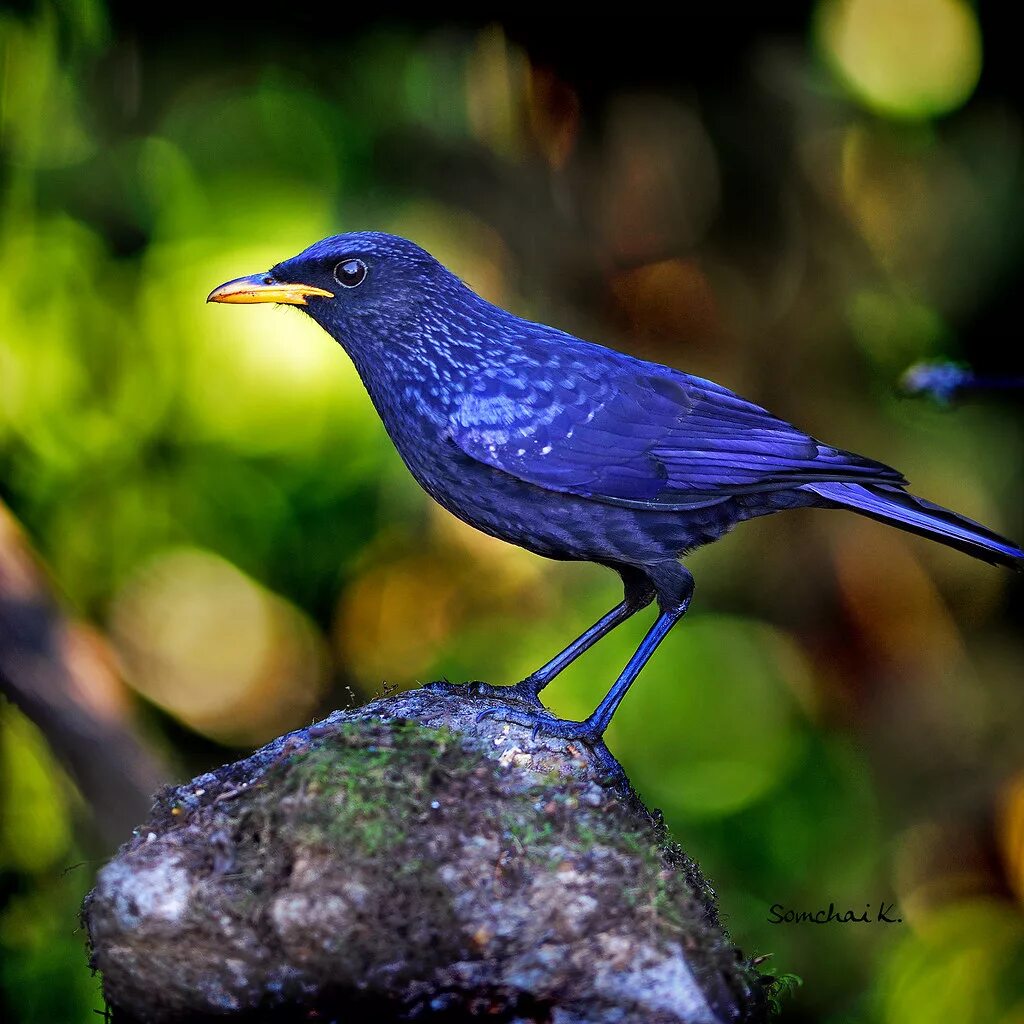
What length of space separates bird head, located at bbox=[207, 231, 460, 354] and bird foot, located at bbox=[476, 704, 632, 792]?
130 centimetres

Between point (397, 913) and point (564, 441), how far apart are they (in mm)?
1589

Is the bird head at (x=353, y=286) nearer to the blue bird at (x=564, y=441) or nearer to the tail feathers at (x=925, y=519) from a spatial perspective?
the blue bird at (x=564, y=441)

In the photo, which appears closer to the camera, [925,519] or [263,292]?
[925,519]

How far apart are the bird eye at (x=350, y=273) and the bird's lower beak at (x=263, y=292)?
0.06m

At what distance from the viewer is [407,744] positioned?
10.2 feet

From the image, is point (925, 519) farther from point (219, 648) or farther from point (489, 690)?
point (219, 648)

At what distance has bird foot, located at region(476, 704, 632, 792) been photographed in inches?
137

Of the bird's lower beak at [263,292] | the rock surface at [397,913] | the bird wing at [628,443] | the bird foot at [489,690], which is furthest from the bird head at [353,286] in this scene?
the rock surface at [397,913]

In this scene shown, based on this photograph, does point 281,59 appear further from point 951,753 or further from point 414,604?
point 951,753

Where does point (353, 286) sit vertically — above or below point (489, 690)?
above

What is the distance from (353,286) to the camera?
4062mm

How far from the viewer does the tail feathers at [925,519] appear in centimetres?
382

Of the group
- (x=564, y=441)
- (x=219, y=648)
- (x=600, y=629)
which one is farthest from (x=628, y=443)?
(x=219, y=648)

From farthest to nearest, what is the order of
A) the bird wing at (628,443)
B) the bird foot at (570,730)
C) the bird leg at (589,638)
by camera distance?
the bird leg at (589,638) < the bird wing at (628,443) < the bird foot at (570,730)
